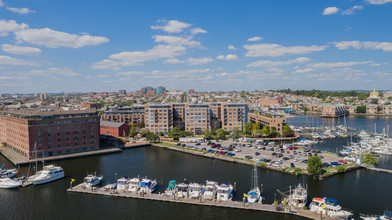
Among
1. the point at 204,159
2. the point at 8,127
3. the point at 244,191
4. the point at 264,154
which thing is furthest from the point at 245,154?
the point at 8,127

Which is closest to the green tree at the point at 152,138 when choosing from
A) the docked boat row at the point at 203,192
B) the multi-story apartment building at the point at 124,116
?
the multi-story apartment building at the point at 124,116

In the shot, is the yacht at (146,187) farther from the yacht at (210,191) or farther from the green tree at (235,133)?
the green tree at (235,133)

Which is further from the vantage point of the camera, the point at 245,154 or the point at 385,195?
the point at 245,154

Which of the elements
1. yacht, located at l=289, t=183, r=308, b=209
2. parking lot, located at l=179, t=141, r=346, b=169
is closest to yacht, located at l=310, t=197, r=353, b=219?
yacht, located at l=289, t=183, r=308, b=209

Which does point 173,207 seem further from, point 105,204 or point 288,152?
point 288,152

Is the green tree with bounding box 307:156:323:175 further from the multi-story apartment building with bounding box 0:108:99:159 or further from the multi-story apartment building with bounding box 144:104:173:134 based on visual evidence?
the multi-story apartment building with bounding box 144:104:173:134

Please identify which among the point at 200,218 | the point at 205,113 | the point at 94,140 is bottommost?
the point at 200,218
